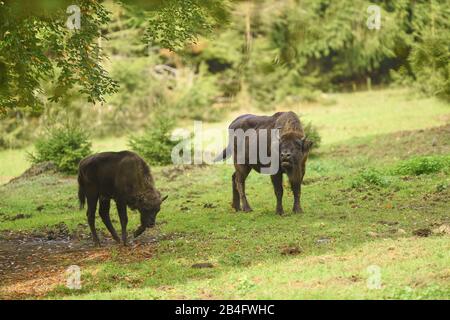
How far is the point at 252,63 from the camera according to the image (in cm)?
3978

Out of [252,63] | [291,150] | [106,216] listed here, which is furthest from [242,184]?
[252,63]

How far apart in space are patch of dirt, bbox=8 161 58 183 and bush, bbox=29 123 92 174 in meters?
0.17

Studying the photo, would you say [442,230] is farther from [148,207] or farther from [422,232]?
[148,207]

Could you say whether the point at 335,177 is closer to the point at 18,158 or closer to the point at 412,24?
the point at 18,158

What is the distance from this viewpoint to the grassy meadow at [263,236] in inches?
354

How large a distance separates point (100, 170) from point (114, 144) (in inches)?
819

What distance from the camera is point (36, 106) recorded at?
13375 millimetres

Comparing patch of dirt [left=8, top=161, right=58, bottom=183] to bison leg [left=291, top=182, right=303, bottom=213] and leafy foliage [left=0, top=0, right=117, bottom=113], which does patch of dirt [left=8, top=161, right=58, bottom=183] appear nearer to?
leafy foliage [left=0, top=0, right=117, bottom=113]

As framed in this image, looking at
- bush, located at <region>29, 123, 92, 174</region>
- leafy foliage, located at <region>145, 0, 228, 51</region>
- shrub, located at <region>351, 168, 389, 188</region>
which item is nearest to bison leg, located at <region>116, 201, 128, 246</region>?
leafy foliage, located at <region>145, 0, 228, 51</region>

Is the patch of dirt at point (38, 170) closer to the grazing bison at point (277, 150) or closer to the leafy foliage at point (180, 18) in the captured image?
the grazing bison at point (277, 150)

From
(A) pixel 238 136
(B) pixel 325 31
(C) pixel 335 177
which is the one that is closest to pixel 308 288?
(A) pixel 238 136

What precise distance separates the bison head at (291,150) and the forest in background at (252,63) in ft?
64.5

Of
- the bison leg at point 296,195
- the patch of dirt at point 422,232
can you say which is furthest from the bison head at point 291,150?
the patch of dirt at point 422,232

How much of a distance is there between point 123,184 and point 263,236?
A: 268 centimetres
